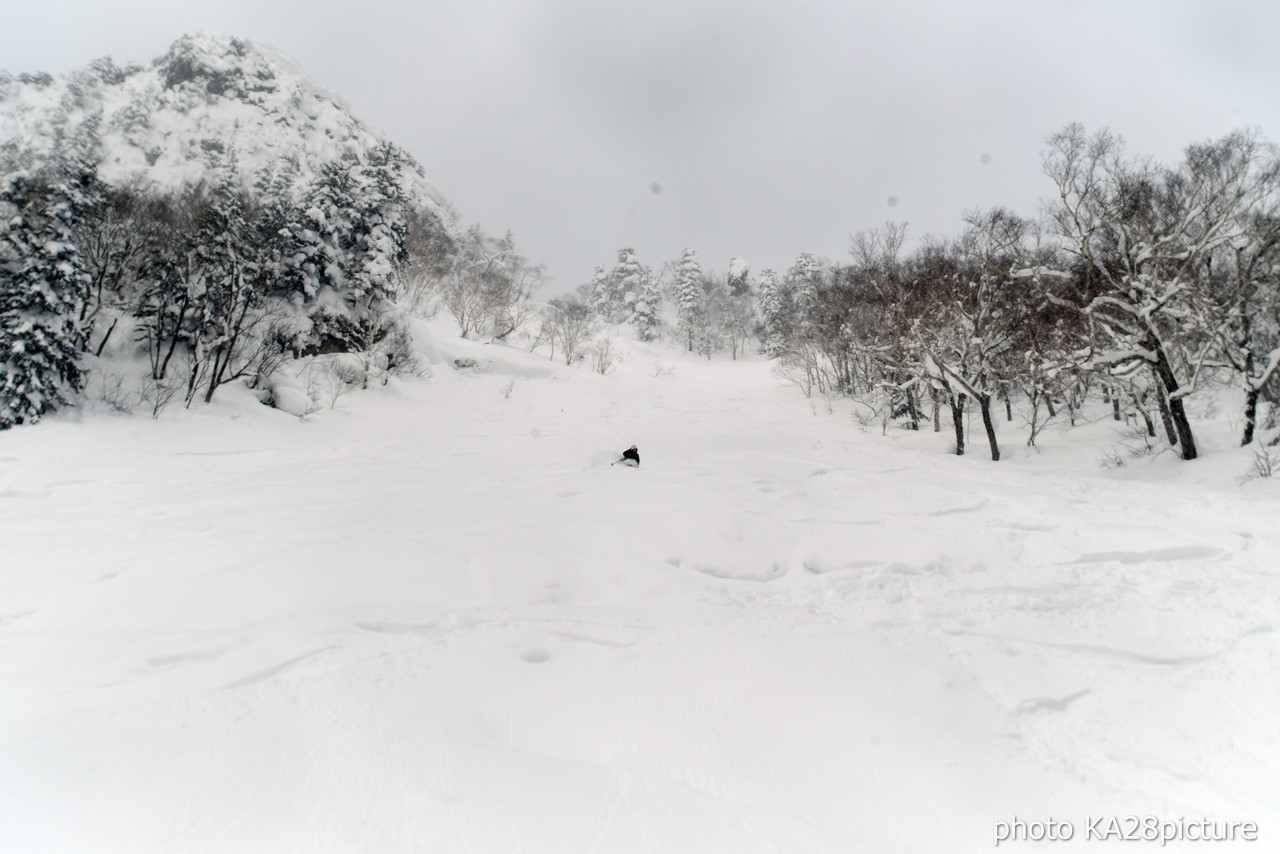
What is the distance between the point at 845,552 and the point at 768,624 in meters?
1.77

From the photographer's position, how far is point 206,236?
46.2 feet

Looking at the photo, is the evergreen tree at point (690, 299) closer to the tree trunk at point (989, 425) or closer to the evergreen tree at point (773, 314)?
the evergreen tree at point (773, 314)

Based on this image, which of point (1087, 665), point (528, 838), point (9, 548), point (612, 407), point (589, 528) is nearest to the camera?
point (528, 838)

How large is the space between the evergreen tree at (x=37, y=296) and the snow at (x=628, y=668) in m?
5.73

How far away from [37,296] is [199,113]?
56.2 m

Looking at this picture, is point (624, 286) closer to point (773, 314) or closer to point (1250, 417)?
point (773, 314)

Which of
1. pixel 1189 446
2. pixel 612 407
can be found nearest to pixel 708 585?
pixel 1189 446

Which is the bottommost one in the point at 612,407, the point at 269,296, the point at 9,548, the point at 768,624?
the point at 9,548

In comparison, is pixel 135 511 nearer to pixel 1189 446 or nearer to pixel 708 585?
pixel 708 585

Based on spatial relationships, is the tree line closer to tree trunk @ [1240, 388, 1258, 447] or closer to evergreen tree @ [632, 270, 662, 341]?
tree trunk @ [1240, 388, 1258, 447]

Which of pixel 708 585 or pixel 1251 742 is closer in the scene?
pixel 1251 742

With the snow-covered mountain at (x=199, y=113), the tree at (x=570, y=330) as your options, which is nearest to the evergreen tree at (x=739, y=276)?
the tree at (x=570, y=330)

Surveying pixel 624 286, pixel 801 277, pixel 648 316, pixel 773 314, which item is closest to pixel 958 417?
pixel 773 314

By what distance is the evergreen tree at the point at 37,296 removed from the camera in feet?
32.2
